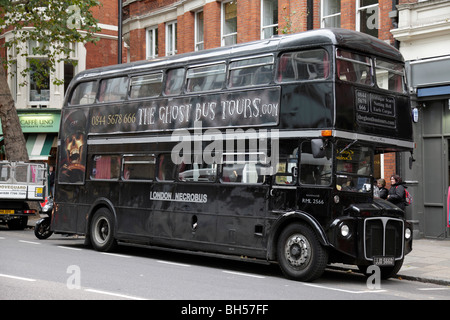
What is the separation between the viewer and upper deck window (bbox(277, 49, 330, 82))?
36.2ft

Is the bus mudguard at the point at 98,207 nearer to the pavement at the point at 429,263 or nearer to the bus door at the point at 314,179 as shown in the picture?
the bus door at the point at 314,179

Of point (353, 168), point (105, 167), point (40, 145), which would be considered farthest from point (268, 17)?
point (40, 145)

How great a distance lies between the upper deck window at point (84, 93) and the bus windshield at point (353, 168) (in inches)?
271

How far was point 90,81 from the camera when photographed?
15820 millimetres

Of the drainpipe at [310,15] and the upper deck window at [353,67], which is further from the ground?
the drainpipe at [310,15]

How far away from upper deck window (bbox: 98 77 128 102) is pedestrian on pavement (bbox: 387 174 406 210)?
6748 mm

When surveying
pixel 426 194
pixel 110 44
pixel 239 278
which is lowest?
pixel 239 278

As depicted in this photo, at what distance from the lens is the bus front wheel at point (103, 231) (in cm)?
1480

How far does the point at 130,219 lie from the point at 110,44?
23.2 metres

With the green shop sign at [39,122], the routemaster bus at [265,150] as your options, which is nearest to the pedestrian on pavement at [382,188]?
the routemaster bus at [265,150]

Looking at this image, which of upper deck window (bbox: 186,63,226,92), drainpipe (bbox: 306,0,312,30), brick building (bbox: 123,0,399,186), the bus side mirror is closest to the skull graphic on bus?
upper deck window (bbox: 186,63,226,92)
